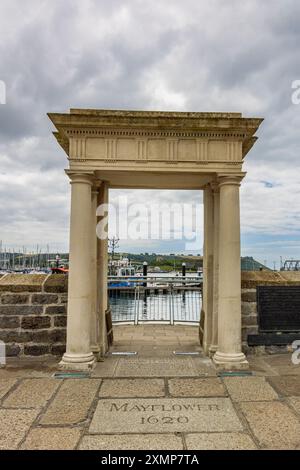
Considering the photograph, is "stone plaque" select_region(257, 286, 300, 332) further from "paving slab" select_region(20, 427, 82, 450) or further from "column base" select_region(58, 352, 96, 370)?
"paving slab" select_region(20, 427, 82, 450)

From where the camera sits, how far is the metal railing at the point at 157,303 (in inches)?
412

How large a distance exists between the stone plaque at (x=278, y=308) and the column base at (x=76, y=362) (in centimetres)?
314

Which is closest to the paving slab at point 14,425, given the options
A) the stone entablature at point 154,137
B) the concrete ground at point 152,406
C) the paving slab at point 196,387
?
the concrete ground at point 152,406

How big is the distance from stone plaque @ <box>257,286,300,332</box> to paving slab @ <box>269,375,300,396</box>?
4.51 feet

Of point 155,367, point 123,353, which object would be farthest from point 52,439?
point 123,353

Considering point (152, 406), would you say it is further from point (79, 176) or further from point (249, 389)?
point (79, 176)

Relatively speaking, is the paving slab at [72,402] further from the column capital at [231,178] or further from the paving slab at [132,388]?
the column capital at [231,178]

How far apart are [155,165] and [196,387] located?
11.3 ft

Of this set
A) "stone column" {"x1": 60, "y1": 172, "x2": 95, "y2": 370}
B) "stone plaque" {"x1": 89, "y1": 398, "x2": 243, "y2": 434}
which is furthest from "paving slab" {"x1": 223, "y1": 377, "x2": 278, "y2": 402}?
"stone column" {"x1": 60, "y1": 172, "x2": 95, "y2": 370}

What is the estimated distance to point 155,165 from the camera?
5871 millimetres

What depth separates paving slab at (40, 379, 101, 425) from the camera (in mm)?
3801
